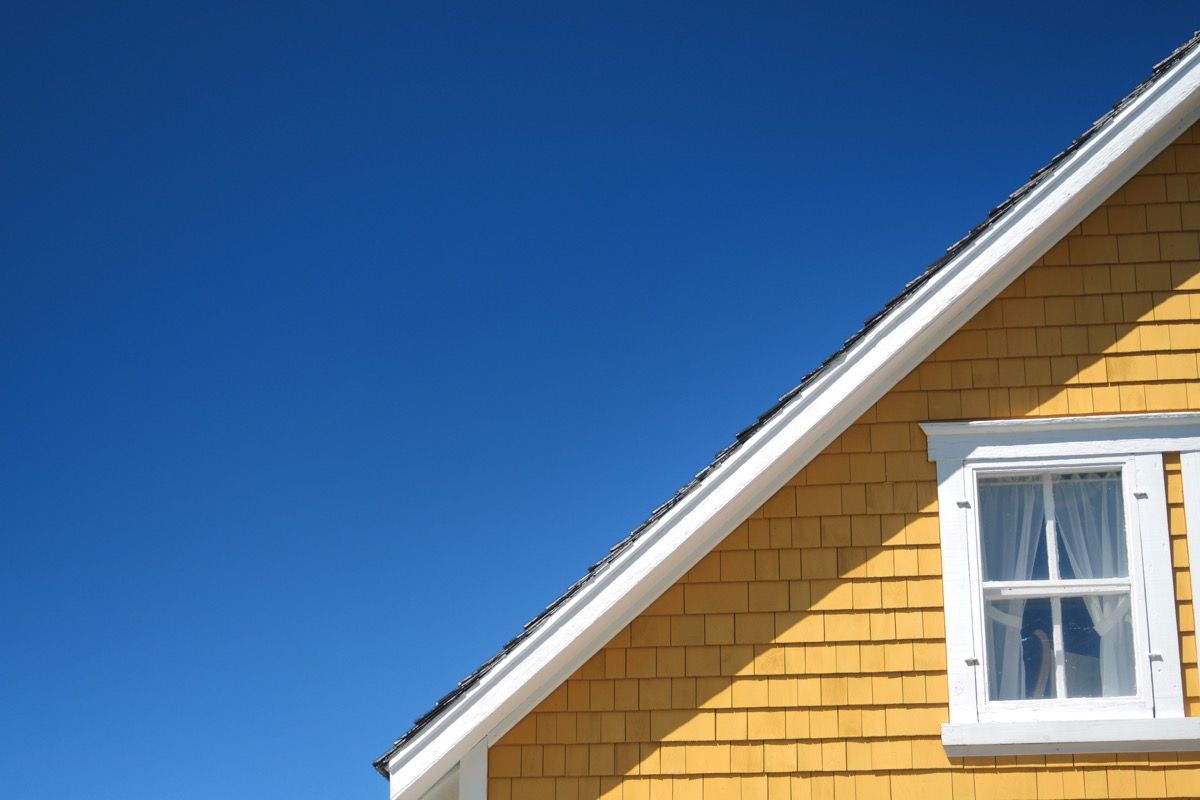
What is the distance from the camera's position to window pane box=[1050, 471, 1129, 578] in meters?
9.29

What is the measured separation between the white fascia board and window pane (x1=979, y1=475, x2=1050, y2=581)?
8.5 inches

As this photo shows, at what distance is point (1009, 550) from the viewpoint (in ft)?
30.8

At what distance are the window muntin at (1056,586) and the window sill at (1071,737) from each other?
0.74ft

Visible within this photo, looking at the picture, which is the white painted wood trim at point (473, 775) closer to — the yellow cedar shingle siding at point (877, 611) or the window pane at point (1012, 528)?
the yellow cedar shingle siding at point (877, 611)

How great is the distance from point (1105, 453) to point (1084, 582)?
2.79 feet

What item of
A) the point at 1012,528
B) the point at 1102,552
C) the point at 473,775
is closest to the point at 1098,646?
the point at 1102,552

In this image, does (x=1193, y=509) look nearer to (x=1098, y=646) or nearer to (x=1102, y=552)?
(x=1102, y=552)

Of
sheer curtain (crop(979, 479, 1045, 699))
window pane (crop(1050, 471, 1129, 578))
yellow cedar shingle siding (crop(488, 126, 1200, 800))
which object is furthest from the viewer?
window pane (crop(1050, 471, 1129, 578))

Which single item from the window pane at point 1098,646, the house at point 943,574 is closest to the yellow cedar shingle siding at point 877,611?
the house at point 943,574

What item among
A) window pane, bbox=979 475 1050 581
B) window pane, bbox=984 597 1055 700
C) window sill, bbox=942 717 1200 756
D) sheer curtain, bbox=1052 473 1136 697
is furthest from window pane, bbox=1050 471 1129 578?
window sill, bbox=942 717 1200 756

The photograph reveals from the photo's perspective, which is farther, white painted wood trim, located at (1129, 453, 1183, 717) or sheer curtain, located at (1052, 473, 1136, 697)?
sheer curtain, located at (1052, 473, 1136, 697)

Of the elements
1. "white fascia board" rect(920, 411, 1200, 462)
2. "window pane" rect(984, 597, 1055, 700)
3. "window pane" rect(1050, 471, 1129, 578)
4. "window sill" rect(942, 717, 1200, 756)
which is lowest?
"window sill" rect(942, 717, 1200, 756)

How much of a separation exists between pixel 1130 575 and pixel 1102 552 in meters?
0.22

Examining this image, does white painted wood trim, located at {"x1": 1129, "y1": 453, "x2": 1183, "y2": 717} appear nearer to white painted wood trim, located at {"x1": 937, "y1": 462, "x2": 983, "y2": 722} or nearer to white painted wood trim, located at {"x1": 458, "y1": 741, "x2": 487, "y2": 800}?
white painted wood trim, located at {"x1": 937, "y1": 462, "x2": 983, "y2": 722}
